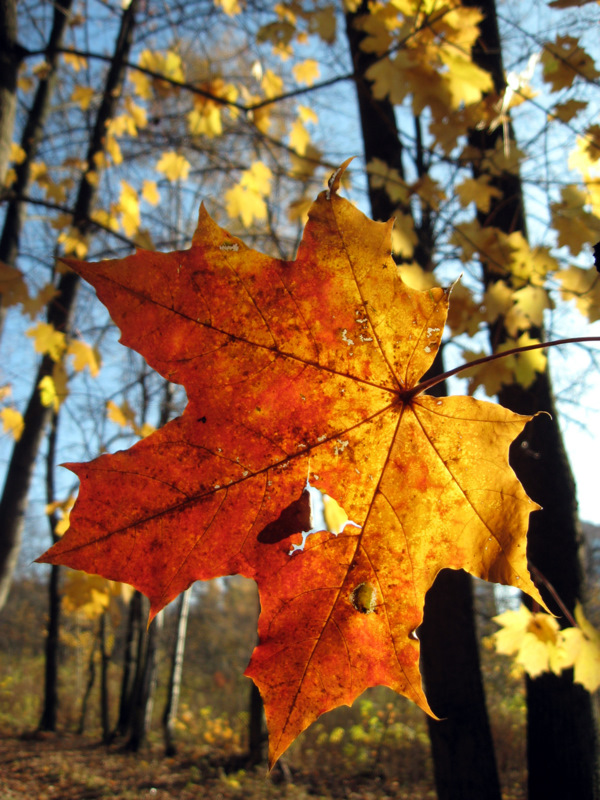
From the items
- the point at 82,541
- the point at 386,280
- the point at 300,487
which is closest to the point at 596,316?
the point at 386,280

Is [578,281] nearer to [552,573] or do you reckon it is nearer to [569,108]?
[569,108]

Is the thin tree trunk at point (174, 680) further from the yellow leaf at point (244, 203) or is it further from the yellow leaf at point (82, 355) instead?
the yellow leaf at point (244, 203)

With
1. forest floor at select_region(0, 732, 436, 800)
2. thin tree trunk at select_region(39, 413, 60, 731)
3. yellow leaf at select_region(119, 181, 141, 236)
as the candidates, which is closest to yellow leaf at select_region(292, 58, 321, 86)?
yellow leaf at select_region(119, 181, 141, 236)

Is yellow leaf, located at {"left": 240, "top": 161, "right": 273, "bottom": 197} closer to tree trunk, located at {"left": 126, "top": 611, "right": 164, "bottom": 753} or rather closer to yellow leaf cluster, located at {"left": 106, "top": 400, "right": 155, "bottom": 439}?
yellow leaf cluster, located at {"left": 106, "top": 400, "right": 155, "bottom": 439}

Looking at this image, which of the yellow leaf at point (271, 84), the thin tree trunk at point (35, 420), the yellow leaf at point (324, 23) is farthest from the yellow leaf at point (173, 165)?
the yellow leaf at point (324, 23)

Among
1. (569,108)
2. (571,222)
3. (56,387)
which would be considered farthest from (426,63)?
(56,387)

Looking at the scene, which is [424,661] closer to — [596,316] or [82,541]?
[596,316]
